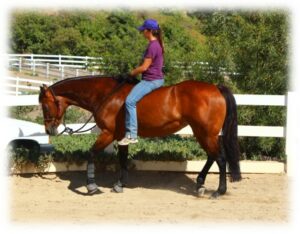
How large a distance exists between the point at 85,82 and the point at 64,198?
1.93 metres

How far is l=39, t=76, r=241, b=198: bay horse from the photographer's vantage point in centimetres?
780

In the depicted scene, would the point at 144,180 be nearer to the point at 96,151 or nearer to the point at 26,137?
the point at 96,151

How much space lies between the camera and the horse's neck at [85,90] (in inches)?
326

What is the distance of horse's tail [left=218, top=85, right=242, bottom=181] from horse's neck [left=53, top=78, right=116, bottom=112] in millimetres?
1875

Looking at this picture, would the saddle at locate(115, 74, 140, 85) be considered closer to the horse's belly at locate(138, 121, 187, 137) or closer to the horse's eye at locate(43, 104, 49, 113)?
the horse's belly at locate(138, 121, 187, 137)

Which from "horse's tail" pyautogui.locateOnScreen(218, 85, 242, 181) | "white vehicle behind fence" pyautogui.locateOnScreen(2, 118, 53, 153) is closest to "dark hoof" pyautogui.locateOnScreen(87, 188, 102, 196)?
"white vehicle behind fence" pyautogui.locateOnScreen(2, 118, 53, 153)

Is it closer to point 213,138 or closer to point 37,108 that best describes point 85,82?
point 213,138

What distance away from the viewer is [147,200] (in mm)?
7641

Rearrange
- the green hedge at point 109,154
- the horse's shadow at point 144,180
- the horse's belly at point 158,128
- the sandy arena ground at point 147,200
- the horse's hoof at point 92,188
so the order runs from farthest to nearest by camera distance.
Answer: the green hedge at point 109,154 < the horse's shadow at point 144,180 < the horse's belly at point 158,128 < the horse's hoof at point 92,188 < the sandy arena ground at point 147,200

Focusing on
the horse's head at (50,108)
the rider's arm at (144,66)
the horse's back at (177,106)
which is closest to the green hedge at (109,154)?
the horse's head at (50,108)

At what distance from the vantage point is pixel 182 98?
7.88 metres

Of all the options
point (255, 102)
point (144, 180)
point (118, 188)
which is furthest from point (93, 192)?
point (255, 102)

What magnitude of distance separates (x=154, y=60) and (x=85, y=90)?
52.2 inches

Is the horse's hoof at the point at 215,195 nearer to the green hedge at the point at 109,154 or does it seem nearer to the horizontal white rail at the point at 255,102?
the green hedge at the point at 109,154
